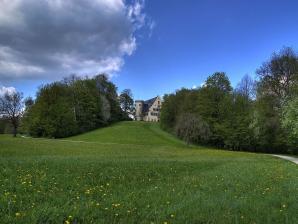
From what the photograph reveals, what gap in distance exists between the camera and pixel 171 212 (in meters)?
8.60

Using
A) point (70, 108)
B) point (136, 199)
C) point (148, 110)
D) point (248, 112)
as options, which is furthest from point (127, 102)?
point (136, 199)

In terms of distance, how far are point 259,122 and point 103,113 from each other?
62854 millimetres

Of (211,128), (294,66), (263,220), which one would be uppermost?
(294,66)

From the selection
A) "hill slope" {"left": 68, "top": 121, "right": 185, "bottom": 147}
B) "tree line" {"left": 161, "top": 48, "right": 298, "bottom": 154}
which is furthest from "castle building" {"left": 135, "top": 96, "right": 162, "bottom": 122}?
"tree line" {"left": 161, "top": 48, "right": 298, "bottom": 154}

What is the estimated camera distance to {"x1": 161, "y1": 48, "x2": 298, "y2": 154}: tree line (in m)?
56.0

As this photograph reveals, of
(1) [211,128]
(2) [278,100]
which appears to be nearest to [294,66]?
(2) [278,100]

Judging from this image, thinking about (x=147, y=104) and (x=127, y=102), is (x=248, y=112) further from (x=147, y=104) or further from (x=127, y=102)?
(x=147, y=104)

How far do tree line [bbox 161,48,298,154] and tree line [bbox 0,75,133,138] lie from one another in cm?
2746

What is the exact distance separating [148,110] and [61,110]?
9730 cm

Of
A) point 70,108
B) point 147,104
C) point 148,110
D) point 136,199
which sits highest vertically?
point 147,104

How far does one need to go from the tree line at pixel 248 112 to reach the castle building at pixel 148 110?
87.9 m

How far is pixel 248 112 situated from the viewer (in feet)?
235

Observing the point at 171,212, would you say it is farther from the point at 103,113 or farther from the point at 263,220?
the point at 103,113

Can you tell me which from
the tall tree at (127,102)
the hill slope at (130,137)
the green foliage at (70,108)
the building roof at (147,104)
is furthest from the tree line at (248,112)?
the building roof at (147,104)
